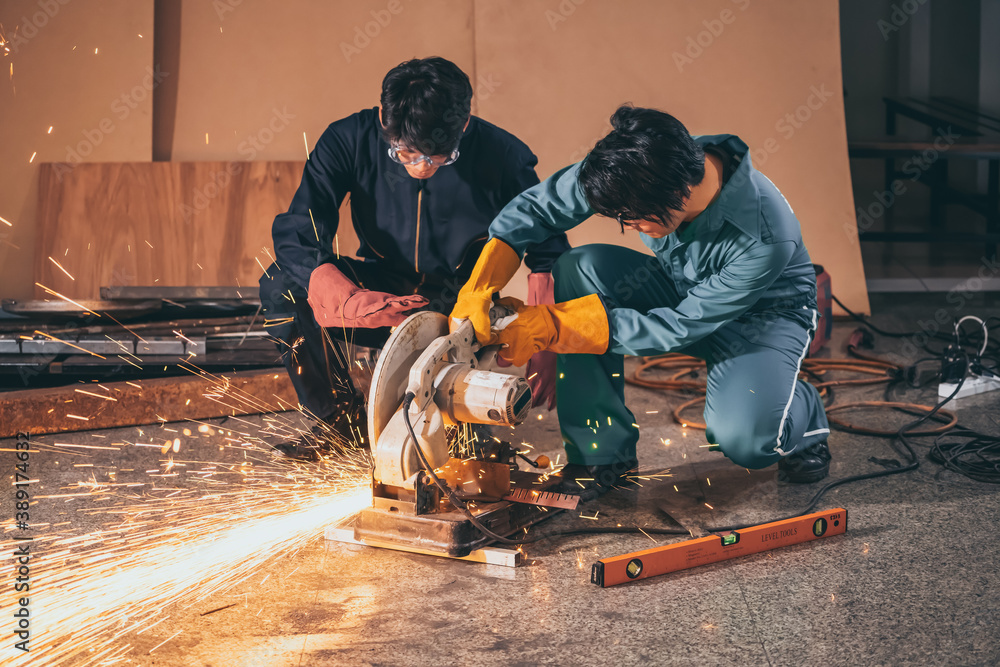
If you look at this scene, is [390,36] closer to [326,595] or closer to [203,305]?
[203,305]

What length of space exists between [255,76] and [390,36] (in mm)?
864

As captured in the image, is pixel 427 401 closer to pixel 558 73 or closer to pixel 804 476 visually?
pixel 804 476

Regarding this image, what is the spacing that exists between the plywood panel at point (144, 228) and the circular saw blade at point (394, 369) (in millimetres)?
3017

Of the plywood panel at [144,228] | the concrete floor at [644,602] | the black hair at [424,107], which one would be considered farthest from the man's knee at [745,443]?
the plywood panel at [144,228]

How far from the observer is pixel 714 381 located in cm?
285

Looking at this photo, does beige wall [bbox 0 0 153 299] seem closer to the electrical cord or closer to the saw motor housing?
the electrical cord

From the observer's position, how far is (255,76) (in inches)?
212

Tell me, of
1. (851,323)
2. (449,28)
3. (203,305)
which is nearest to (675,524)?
(203,305)

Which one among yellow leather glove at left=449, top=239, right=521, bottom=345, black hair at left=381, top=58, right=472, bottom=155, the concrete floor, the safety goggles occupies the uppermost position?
Result: black hair at left=381, top=58, right=472, bottom=155

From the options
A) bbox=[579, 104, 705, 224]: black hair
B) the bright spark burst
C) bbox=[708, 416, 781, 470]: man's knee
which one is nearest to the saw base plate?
the bright spark burst

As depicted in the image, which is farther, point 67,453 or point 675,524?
point 67,453

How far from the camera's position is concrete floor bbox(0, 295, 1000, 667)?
191 cm

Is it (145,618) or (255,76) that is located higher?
(255,76)

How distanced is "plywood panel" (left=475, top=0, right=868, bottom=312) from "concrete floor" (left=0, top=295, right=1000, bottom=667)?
321 centimetres
